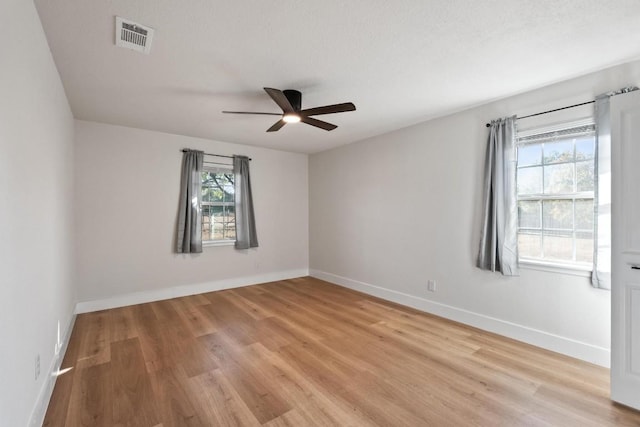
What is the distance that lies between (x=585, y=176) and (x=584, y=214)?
0.36 m

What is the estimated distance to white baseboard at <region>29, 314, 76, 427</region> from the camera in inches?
68.0

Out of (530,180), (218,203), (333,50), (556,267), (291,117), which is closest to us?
(333,50)

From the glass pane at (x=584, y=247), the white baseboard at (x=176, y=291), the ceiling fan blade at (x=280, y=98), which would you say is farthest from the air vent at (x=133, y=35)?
the glass pane at (x=584, y=247)

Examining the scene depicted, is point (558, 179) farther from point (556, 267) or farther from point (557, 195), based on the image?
point (556, 267)

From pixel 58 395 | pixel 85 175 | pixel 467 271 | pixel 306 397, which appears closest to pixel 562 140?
pixel 467 271

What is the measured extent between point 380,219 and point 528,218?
6.52ft

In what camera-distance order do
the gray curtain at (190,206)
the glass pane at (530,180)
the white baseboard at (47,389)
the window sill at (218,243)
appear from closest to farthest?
the white baseboard at (47,389) < the glass pane at (530,180) < the gray curtain at (190,206) < the window sill at (218,243)

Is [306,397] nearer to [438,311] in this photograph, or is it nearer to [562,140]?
[438,311]

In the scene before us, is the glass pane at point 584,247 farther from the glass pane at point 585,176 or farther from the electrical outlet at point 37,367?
the electrical outlet at point 37,367

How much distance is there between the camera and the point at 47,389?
200cm

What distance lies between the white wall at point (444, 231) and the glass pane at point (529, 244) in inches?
7.7

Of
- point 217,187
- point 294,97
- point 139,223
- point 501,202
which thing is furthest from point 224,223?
Answer: point 501,202

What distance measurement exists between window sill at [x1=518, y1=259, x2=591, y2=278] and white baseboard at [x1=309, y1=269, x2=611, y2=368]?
Result: 2.07 ft

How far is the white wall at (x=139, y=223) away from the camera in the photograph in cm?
391
